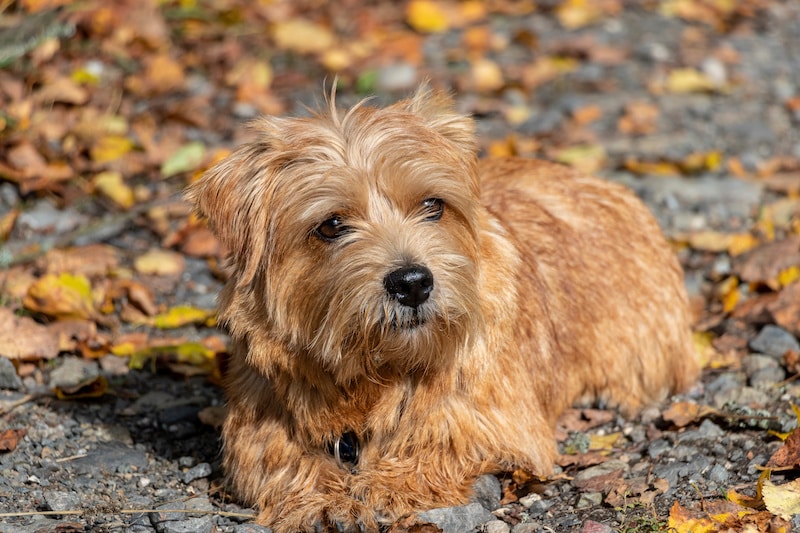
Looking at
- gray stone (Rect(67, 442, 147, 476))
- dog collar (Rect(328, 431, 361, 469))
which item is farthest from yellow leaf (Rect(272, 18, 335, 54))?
dog collar (Rect(328, 431, 361, 469))

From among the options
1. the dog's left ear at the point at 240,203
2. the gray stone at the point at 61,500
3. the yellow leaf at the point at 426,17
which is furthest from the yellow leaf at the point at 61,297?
the yellow leaf at the point at 426,17

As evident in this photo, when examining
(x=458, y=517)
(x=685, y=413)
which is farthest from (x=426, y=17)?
(x=458, y=517)

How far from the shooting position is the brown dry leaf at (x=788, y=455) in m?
4.58

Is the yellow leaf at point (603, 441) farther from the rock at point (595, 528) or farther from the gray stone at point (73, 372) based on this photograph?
the gray stone at point (73, 372)

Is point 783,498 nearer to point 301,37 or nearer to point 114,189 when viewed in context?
point 114,189

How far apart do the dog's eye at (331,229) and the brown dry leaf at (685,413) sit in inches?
83.4

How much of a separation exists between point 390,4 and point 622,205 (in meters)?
6.74

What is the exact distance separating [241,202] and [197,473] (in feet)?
4.68

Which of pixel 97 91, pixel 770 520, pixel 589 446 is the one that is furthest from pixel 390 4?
pixel 770 520

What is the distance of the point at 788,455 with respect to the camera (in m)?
4.62

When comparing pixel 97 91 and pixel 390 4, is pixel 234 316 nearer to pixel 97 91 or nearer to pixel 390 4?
pixel 97 91

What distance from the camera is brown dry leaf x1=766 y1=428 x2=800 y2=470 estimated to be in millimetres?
4578

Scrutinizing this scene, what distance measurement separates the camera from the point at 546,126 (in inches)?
376

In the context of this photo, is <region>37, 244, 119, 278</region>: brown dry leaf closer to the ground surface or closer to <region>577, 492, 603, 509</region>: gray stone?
the ground surface
